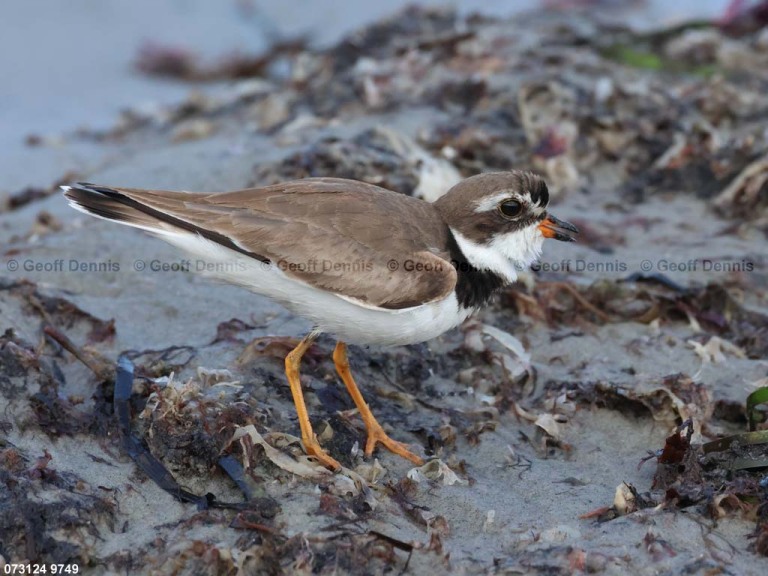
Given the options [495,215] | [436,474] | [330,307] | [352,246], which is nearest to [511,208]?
[495,215]

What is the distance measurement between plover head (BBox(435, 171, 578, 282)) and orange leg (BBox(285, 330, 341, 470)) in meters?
→ 0.97

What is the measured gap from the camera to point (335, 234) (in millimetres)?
4617

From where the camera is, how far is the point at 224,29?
15.0 metres

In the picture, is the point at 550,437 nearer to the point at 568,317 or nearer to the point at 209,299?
the point at 568,317

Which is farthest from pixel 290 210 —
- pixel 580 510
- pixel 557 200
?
pixel 557 200

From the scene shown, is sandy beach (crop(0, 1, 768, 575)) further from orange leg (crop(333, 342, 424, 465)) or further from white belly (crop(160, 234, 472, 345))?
white belly (crop(160, 234, 472, 345))

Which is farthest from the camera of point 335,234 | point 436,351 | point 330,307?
point 436,351

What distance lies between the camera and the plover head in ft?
16.0

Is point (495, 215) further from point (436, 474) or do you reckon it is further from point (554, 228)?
point (436, 474)

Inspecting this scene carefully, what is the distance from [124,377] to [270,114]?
5.03m

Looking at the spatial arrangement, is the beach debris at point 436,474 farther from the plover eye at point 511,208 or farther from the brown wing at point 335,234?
the plover eye at point 511,208

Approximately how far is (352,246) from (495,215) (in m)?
0.84

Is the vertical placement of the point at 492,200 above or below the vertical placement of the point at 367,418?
above

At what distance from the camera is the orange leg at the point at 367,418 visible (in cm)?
461
